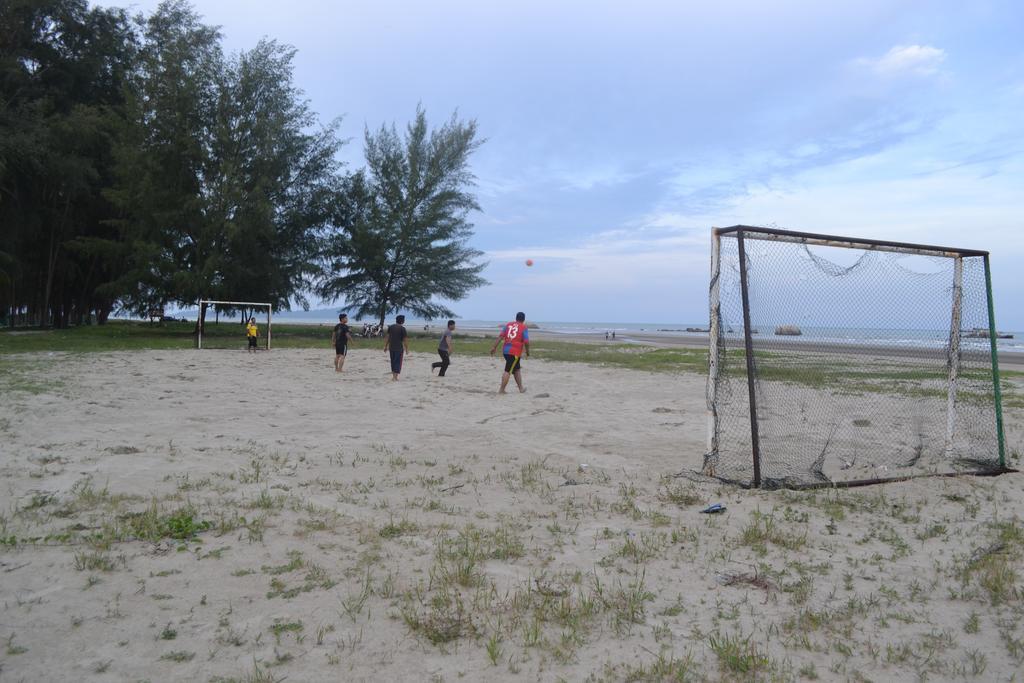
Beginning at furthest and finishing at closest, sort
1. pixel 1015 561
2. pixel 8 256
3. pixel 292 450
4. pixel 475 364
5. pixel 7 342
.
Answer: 1. pixel 8 256
2. pixel 7 342
3. pixel 475 364
4. pixel 292 450
5. pixel 1015 561

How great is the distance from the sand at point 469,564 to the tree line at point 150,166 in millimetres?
23911

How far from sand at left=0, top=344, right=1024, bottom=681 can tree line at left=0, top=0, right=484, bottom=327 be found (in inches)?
941

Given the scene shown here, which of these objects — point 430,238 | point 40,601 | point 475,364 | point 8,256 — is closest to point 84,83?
point 8,256

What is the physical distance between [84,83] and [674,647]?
3829cm

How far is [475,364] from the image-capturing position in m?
21.0

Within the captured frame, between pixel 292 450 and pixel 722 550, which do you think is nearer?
pixel 722 550

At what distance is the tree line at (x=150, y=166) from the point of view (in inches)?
1092

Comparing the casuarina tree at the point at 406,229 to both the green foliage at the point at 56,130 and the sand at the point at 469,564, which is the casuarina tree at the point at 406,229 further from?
the sand at the point at 469,564

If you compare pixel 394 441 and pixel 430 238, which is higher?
pixel 430 238

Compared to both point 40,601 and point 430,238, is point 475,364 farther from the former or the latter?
point 430,238

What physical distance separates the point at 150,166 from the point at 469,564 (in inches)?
1223

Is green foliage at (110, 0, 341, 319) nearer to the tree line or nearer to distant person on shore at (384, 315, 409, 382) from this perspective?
the tree line

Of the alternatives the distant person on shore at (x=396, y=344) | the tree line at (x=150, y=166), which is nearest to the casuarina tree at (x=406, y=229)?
the tree line at (x=150, y=166)

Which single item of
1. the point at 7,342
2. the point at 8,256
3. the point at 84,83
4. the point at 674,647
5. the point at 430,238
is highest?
the point at 84,83
